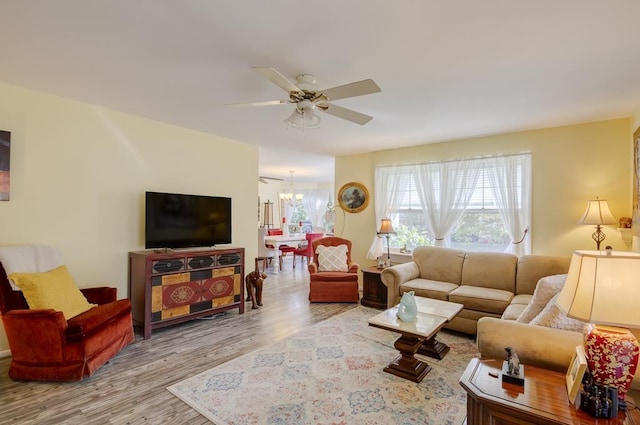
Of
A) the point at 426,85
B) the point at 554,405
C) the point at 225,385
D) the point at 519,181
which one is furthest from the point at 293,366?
the point at 519,181

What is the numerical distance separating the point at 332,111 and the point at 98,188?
2.74 metres

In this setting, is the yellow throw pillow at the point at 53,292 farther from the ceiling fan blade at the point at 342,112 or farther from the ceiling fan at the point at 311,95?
the ceiling fan blade at the point at 342,112

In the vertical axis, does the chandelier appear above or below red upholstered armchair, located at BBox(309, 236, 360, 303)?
above

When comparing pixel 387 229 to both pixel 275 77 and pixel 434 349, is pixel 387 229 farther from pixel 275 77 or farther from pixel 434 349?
pixel 275 77

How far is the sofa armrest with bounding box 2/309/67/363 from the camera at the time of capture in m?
2.39

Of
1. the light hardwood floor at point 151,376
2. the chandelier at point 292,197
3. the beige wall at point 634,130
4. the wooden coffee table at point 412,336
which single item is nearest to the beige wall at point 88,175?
the light hardwood floor at point 151,376

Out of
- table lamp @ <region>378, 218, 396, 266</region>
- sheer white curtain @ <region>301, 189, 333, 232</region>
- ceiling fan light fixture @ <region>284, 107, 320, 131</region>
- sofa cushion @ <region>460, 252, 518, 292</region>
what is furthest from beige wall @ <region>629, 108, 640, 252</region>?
sheer white curtain @ <region>301, 189, 333, 232</region>

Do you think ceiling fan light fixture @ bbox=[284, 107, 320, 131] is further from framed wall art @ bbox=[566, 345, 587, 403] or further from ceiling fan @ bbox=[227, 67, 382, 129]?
framed wall art @ bbox=[566, 345, 587, 403]

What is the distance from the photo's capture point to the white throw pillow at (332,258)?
527cm

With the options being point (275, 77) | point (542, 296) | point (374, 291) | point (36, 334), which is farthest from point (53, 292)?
point (542, 296)

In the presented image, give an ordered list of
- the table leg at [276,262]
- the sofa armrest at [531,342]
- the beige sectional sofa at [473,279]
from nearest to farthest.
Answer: the sofa armrest at [531,342] → the beige sectional sofa at [473,279] → the table leg at [276,262]

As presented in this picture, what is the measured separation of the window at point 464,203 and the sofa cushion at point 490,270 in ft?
1.34

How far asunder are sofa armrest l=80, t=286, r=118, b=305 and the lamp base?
12.2 ft

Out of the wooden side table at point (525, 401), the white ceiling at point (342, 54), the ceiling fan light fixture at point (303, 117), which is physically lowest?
the wooden side table at point (525, 401)
